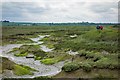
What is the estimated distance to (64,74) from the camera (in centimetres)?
3403

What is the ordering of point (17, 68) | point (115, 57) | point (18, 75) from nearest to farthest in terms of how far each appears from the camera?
1. point (18, 75)
2. point (17, 68)
3. point (115, 57)

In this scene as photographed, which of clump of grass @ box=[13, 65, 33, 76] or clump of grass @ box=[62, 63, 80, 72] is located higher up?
clump of grass @ box=[62, 63, 80, 72]

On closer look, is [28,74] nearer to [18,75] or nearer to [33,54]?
[18,75]

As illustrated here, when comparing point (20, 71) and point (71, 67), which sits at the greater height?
point (71, 67)

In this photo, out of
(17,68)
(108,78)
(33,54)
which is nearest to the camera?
(108,78)

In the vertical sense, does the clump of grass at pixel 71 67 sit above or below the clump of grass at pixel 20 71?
above

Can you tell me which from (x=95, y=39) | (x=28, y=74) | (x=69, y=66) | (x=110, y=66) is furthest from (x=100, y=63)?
(x=95, y=39)

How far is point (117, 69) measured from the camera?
33938 millimetres

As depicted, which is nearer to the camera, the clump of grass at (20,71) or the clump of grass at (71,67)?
the clump of grass at (71,67)

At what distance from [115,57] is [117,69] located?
6432 millimetres

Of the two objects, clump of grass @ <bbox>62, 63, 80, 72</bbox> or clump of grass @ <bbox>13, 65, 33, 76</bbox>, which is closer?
clump of grass @ <bbox>62, 63, 80, 72</bbox>

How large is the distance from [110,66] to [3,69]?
14011 mm

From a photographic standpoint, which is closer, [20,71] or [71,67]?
[71,67]

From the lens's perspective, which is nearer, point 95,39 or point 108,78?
point 108,78
